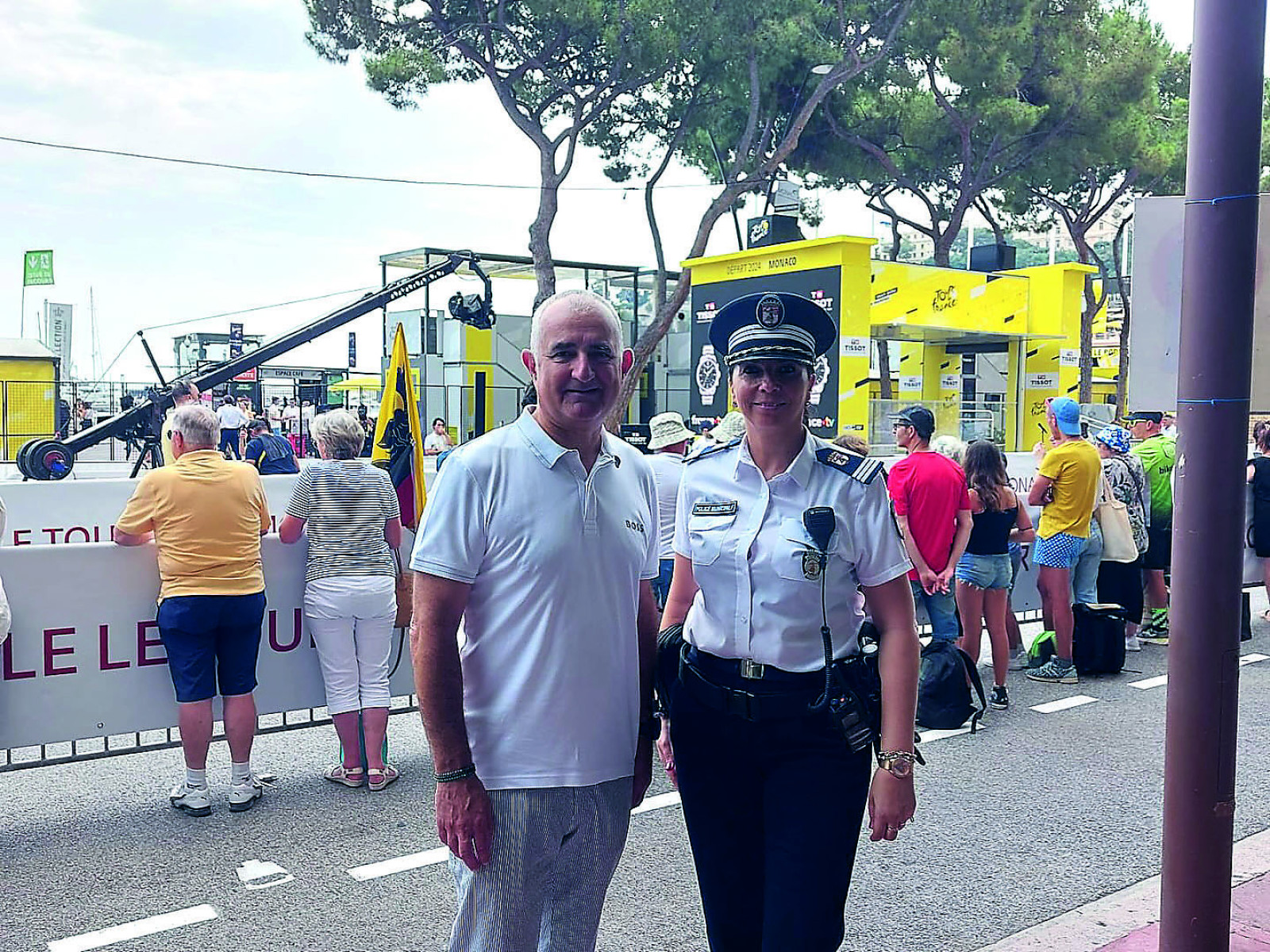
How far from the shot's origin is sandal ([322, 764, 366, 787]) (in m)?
5.54

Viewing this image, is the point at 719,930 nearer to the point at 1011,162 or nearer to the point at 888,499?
the point at 888,499

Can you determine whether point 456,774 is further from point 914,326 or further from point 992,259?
point 992,259

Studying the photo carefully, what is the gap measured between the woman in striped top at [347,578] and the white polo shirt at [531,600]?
317 cm

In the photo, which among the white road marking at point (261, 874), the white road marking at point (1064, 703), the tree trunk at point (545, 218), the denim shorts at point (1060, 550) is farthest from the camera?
the tree trunk at point (545, 218)

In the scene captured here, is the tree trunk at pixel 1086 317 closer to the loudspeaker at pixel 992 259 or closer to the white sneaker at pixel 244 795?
the loudspeaker at pixel 992 259

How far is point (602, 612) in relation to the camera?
2488mm

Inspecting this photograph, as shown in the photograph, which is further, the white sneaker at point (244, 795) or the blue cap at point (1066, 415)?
the blue cap at point (1066, 415)

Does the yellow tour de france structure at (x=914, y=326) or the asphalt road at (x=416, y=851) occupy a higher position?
the yellow tour de france structure at (x=914, y=326)

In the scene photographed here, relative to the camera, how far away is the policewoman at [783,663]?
8.38 ft

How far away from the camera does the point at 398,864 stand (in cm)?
457

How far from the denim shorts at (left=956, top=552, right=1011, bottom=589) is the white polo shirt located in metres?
5.25

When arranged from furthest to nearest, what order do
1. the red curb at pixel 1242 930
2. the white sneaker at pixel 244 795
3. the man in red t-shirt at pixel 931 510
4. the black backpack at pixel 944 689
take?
1. the man in red t-shirt at pixel 931 510
2. the black backpack at pixel 944 689
3. the white sneaker at pixel 244 795
4. the red curb at pixel 1242 930

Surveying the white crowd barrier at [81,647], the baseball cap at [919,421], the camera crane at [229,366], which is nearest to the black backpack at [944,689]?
the baseball cap at [919,421]

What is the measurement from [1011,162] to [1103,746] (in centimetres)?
2340
